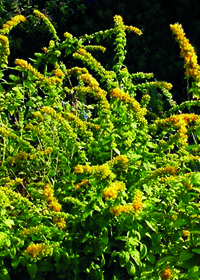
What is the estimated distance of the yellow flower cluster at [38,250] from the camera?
2.37m

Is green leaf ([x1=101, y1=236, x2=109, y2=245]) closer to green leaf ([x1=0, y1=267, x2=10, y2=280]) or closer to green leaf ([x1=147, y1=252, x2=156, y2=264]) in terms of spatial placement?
green leaf ([x1=147, y1=252, x2=156, y2=264])

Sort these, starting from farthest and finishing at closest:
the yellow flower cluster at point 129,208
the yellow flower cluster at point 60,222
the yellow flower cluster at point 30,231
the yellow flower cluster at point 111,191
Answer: the yellow flower cluster at point 60,222
the yellow flower cluster at point 30,231
the yellow flower cluster at point 129,208
the yellow flower cluster at point 111,191

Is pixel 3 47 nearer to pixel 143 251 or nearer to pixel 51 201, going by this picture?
pixel 51 201

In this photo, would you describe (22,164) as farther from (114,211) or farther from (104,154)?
(114,211)

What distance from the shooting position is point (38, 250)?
2.38 meters

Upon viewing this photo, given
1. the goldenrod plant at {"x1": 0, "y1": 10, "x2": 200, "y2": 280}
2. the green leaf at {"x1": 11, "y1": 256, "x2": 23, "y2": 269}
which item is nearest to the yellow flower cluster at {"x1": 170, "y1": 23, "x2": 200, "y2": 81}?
the goldenrod plant at {"x1": 0, "y1": 10, "x2": 200, "y2": 280}

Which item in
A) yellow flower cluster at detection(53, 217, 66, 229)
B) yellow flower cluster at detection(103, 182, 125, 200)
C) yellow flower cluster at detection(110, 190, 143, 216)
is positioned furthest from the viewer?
yellow flower cluster at detection(53, 217, 66, 229)

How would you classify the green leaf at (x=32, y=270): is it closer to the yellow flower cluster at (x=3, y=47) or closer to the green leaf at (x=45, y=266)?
the green leaf at (x=45, y=266)

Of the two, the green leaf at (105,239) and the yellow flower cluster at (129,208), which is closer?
the yellow flower cluster at (129,208)

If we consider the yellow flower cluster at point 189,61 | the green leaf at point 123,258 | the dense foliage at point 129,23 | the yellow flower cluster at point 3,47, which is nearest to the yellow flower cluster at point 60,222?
the green leaf at point 123,258

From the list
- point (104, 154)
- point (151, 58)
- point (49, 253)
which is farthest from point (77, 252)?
point (151, 58)

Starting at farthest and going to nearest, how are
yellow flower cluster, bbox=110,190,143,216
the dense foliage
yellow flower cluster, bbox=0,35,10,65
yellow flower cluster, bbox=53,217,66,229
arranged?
1. the dense foliage
2. yellow flower cluster, bbox=0,35,10,65
3. yellow flower cluster, bbox=53,217,66,229
4. yellow flower cluster, bbox=110,190,143,216

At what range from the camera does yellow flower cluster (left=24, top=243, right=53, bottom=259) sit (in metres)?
2.37

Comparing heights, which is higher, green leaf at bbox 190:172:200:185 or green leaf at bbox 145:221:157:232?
green leaf at bbox 190:172:200:185
